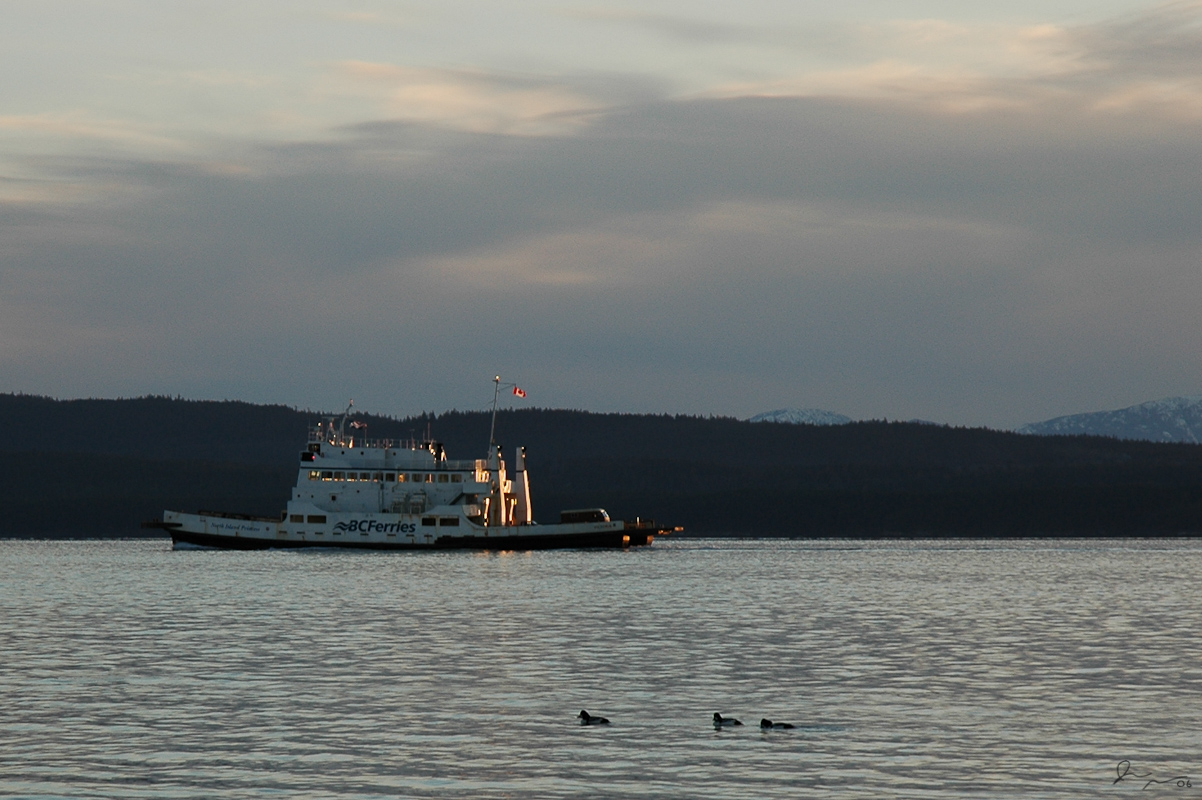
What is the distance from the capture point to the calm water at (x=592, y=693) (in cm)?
2386

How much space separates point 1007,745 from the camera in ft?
86.9

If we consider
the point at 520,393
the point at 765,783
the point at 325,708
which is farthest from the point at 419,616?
the point at 520,393

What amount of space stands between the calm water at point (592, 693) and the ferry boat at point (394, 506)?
4313cm

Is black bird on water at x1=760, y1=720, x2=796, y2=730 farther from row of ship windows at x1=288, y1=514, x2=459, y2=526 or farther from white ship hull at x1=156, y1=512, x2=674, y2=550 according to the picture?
row of ship windows at x1=288, y1=514, x2=459, y2=526

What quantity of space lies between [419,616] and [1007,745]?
106 ft

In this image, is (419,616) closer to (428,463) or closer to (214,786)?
(214,786)

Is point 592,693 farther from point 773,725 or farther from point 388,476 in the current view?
point 388,476

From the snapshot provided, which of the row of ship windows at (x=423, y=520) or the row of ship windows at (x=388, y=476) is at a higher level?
the row of ship windows at (x=388, y=476)
